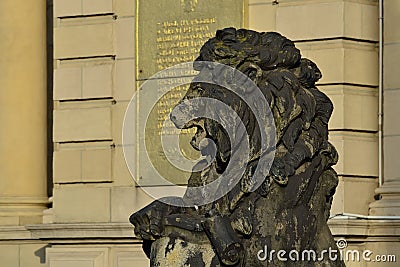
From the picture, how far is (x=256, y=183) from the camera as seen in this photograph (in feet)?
24.3

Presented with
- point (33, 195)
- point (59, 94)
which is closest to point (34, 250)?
point (33, 195)

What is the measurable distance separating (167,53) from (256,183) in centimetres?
1104

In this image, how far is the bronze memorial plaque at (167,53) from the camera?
1797 cm

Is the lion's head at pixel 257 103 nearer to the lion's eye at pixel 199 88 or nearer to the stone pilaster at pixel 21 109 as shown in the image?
the lion's eye at pixel 199 88

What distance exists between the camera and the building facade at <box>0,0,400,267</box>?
17000mm

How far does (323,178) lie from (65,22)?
39.8ft

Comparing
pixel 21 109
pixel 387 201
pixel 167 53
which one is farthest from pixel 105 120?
pixel 387 201

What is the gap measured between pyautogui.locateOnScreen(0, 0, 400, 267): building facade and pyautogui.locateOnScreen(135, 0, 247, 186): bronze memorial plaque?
180 millimetres

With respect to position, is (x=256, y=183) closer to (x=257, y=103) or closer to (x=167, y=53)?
(x=257, y=103)

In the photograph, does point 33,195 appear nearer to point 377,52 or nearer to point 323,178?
point 377,52

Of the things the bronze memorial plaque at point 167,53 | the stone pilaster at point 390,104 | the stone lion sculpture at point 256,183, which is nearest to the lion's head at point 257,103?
the stone lion sculpture at point 256,183

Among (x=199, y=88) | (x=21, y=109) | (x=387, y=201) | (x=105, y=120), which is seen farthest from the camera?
(x=21, y=109)

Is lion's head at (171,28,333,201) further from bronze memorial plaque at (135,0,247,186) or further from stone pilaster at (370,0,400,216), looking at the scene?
bronze memorial plaque at (135,0,247,186)

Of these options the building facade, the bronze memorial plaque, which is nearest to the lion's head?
the building facade
